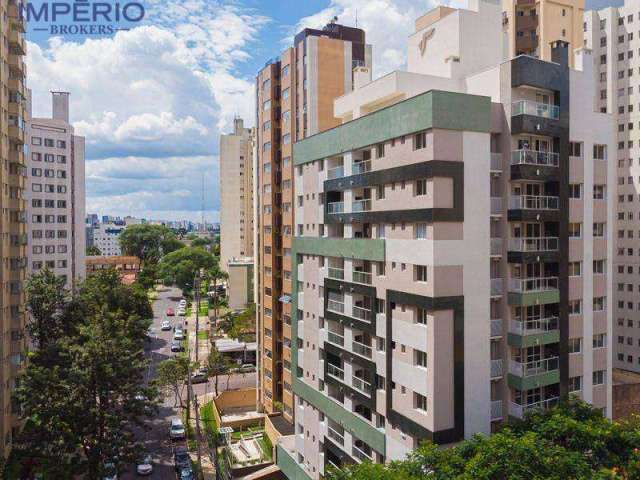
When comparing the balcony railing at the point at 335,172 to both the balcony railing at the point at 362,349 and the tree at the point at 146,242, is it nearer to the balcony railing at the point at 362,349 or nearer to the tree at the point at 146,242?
the balcony railing at the point at 362,349

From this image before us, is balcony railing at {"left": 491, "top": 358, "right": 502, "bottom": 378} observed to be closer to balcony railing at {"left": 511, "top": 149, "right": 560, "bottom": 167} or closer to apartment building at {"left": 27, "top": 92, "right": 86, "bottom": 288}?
balcony railing at {"left": 511, "top": 149, "right": 560, "bottom": 167}

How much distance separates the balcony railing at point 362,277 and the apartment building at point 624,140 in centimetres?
5176

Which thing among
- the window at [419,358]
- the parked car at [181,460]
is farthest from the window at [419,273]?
the parked car at [181,460]

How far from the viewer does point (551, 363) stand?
2692cm

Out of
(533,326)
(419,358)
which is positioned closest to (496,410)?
(533,326)

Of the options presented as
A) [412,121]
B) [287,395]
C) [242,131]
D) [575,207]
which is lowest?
[287,395]

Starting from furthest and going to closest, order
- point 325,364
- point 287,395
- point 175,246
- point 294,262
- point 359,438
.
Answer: point 175,246, point 287,395, point 294,262, point 325,364, point 359,438

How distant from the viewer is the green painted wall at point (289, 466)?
117 feet

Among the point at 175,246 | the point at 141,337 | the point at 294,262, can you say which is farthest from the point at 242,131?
the point at 294,262

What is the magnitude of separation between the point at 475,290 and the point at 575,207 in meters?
7.85

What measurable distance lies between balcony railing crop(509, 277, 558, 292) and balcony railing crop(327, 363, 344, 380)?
11.9m

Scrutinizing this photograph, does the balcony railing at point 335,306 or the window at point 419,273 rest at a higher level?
the window at point 419,273

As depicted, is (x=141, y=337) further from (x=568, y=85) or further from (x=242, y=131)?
(x=242, y=131)

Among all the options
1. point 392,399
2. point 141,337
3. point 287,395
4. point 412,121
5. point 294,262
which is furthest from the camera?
point 141,337
